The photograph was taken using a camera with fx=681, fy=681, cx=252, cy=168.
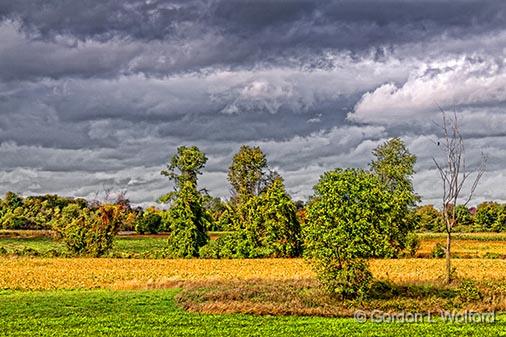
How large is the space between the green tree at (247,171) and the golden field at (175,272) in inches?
1275

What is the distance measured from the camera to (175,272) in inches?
2232

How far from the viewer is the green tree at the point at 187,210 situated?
3081 inches

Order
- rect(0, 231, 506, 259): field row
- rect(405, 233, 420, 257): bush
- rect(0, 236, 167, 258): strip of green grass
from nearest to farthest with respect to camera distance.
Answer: rect(405, 233, 420, 257): bush
rect(0, 231, 506, 259): field row
rect(0, 236, 167, 258): strip of green grass

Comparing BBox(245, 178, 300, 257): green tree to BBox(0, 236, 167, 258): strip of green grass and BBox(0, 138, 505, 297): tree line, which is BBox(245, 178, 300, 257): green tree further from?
BBox(0, 236, 167, 258): strip of green grass

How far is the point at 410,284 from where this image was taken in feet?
125

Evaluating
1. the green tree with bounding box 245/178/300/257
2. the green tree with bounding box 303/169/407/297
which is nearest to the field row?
the green tree with bounding box 245/178/300/257

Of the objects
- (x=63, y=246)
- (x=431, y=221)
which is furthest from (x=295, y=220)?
(x=431, y=221)

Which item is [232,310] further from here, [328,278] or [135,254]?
[135,254]

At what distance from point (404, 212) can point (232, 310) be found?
4931 cm

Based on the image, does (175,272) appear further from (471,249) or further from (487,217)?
(487,217)

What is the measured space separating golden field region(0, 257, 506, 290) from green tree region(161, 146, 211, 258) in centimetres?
999

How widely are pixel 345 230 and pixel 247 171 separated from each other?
66950mm

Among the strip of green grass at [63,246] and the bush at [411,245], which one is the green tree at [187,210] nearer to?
the strip of green grass at [63,246]

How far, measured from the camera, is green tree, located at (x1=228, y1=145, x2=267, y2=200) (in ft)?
326
